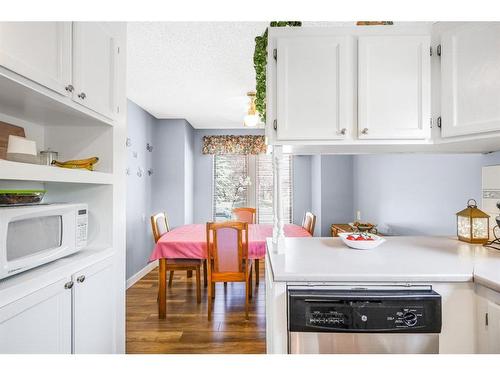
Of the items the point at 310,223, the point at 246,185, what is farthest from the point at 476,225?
the point at 246,185

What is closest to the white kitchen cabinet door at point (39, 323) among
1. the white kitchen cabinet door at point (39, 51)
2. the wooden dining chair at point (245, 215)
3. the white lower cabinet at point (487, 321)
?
the white kitchen cabinet door at point (39, 51)

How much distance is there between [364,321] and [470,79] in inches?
50.8

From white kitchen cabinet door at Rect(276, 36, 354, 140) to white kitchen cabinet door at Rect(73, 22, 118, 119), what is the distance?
97 centimetres

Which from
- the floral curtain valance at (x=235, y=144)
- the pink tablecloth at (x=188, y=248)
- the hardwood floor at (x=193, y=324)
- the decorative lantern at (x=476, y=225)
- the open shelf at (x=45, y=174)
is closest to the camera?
the open shelf at (x=45, y=174)

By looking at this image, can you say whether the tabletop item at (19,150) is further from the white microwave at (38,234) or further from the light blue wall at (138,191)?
the light blue wall at (138,191)

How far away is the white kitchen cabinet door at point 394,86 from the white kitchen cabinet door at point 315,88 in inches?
2.9

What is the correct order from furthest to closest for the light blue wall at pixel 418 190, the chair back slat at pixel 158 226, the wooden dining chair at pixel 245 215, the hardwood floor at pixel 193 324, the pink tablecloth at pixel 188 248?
the wooden dining chair at pixel 245 215 < the chair back slat at pixel 158 226 < the pink tablecloth at pixel 188 248 < the hardwood floor at pixel 193 324 < the light blue wall at pixel 418 190

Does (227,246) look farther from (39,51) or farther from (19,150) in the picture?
(39,51)

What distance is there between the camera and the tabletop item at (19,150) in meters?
1.11

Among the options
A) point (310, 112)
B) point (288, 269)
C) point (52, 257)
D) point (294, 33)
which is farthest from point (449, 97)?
point (52, 257)

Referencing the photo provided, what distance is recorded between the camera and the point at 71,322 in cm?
125
